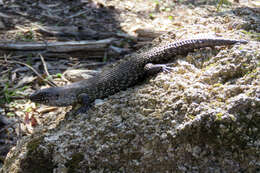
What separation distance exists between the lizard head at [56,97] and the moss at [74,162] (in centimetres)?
140

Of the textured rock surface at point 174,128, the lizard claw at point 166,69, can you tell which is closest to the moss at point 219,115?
the textured rock surface at point 174,128

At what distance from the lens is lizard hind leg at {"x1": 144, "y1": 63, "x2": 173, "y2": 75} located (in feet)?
11.9

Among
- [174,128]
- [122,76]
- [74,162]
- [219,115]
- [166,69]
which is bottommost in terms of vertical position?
[74,162]

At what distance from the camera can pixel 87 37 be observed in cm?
730

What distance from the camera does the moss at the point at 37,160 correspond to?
3.25m

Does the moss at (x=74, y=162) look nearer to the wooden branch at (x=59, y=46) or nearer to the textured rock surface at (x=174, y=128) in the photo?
the textured rock surface at (x=174, y=128)

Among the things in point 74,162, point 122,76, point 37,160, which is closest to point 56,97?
point 122,76

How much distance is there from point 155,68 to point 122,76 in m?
0.55

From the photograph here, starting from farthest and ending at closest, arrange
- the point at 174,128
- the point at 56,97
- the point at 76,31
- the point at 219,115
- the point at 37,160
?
the point at 76,31 < the point at 56,97 < the point at 37,160 < the point at 174,128 < the point at 219,115

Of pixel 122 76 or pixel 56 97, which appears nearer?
pixel 122 76

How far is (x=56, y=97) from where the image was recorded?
14.8 feet

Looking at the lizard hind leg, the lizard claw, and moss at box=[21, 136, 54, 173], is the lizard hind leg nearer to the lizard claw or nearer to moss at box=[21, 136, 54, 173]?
the lizard claw

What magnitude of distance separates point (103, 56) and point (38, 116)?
88.7 inches

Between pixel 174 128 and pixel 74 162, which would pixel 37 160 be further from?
pixel 174 128
